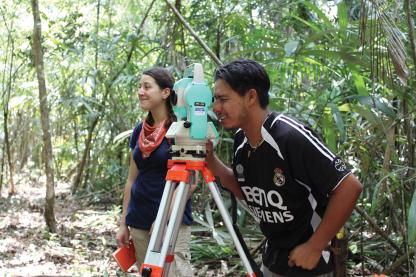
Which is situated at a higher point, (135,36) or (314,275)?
(135,36)

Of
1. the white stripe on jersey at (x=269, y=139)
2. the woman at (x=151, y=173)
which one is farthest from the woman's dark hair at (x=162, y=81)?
the white stripe on jersey at (x=269, y=139)

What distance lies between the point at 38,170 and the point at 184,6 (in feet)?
15.2

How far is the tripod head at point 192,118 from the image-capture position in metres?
1.59

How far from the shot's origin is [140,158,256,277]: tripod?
5.16 feet

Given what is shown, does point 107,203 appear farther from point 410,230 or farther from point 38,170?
point 410,230

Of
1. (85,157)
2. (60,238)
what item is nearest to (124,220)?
(60,238)

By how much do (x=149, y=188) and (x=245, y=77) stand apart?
1008 millimetres

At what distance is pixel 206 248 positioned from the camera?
381 cm

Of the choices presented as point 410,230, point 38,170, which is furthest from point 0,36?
point 410,230

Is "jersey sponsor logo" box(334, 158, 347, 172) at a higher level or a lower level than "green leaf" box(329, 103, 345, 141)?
lower

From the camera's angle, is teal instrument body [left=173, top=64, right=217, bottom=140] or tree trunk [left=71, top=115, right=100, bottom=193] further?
tree trunk [left=71, top=115, right=100, bottom=193]

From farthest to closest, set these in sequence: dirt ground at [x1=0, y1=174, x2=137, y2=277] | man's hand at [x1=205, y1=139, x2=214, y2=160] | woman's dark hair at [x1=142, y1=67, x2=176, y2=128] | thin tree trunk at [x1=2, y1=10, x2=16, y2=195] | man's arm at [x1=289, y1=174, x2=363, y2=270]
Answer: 1. thin tree trunk at [x1=2, y1=10, x2=16, y2=195]
2. dirt ground at [x1=0, y1=174, x2=137, y2=277]
3. woman's dark hair at [x1=142, y1=67, x2=176, y2=128]
4. man's hand at [x1=205, y1=139, x2=214, y2=160]
5. man's arm at [x1=289, y1=174, x2=363, y2=270]

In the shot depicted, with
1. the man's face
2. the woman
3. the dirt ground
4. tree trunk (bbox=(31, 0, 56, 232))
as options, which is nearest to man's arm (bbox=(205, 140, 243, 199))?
the man's face

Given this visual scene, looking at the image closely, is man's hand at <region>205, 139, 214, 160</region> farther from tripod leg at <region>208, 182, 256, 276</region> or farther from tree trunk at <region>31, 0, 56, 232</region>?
tree trunk at <region>31, 0, 56, 232</region>
